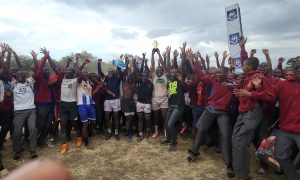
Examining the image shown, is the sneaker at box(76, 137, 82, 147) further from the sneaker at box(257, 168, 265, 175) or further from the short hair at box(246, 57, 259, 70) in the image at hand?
the short hair at box(246, 57, 259, 70)

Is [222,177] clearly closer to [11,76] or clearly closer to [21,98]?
[21,98]

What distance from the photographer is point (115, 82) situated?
32.0 ft

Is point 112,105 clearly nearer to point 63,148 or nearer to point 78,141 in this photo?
point 78,141

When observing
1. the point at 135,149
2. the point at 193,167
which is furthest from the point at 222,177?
the point at 135,149

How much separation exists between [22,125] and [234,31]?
261 inches

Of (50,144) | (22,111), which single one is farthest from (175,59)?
(22,111)

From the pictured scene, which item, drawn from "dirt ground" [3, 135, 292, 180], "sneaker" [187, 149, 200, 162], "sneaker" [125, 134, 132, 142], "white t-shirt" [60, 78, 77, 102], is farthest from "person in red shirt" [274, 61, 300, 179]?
"white t-shirt" [60, 78, 77, 102]

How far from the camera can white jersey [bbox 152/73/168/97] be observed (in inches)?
380

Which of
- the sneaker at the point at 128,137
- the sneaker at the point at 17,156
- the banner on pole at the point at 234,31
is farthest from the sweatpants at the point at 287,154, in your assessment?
the sneaker at the point at 17,156

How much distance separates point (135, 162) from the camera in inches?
321

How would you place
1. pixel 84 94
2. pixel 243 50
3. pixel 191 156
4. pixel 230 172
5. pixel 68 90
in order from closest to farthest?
pixel 230 172, pixel 243 50, pixel 191 156, pixel 68 90, pixel 84 94

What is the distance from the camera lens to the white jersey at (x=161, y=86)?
966cm

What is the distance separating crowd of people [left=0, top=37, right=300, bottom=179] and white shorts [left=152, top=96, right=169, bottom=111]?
32mm

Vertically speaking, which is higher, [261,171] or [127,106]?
[127,106]
